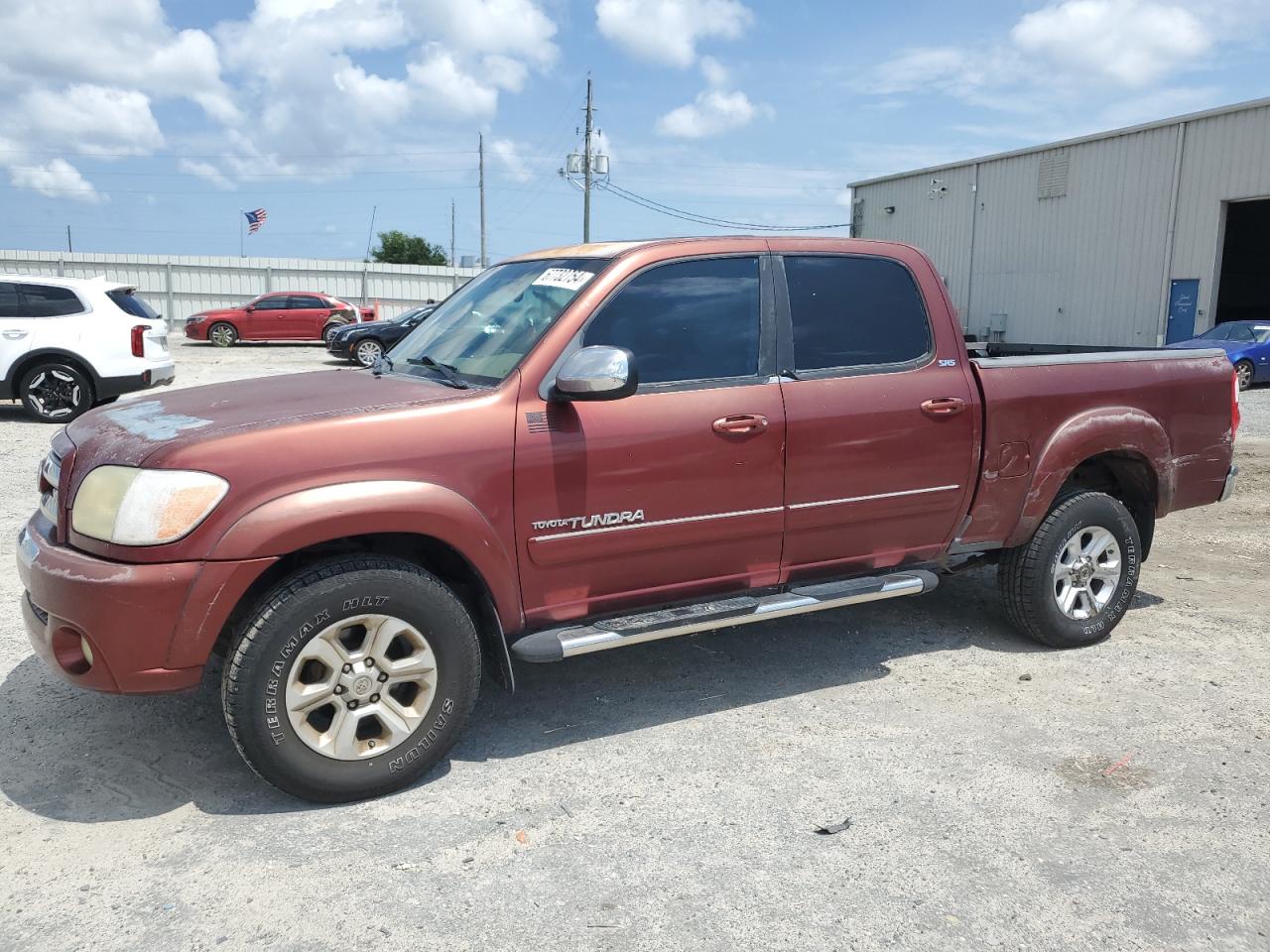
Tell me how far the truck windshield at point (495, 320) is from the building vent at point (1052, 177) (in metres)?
25.4

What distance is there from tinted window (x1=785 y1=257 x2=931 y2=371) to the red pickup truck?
0.04 ft

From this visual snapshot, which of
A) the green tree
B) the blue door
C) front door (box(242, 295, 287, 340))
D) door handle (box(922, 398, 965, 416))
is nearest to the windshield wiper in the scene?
door handle (box(922, 398, 965, 416))

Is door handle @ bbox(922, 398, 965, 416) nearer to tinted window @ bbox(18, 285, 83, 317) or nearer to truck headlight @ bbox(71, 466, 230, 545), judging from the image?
truck headlight @ bbox(71, 466, 230, 545)

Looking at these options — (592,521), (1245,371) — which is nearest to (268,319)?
(1245,371)

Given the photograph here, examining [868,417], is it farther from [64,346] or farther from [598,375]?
[64,346]

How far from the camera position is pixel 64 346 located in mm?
A: 11750

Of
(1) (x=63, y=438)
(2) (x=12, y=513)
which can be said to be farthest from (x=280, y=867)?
(2) (x=12, y=513)

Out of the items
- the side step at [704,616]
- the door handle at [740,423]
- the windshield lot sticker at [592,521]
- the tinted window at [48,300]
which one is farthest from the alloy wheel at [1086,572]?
the tinted window at [48,300]

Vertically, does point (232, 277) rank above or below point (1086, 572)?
above

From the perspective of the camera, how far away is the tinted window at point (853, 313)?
421 cm

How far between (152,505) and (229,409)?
0.61m

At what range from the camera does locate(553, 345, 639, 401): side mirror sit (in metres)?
3.47

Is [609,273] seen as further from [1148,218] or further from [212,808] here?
[1148,218]

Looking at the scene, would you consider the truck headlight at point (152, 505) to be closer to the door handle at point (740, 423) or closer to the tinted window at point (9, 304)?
the door handle at point (740, 423)
